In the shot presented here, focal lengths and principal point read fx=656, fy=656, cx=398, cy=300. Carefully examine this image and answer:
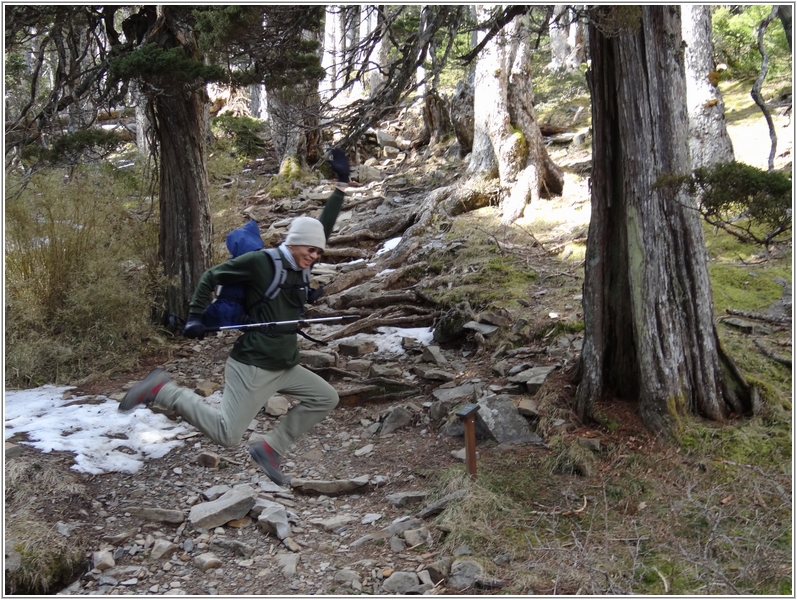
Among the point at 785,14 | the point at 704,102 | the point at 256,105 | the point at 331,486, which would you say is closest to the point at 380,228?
the point at 704,102

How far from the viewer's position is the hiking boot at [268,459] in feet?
16.0

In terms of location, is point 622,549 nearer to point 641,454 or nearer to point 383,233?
point 641,454

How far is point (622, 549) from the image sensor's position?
4.44 metres

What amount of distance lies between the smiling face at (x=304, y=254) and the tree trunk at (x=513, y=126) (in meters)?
8.13

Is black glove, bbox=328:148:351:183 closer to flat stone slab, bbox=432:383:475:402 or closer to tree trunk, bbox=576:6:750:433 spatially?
tree trunk, bbox=576:6:750:433

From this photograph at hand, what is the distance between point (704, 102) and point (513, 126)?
12.8ft

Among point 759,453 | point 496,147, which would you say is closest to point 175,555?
point 759,453

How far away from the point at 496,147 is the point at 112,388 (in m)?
8.44

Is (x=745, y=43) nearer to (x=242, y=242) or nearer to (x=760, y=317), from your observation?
(x=760, y=317)

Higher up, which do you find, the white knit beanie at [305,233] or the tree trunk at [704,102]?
the tree trunk at [704,102]

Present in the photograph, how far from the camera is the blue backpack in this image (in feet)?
15.4

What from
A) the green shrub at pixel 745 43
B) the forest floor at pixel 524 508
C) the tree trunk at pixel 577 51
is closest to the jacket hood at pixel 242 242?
the forest floor at pixel 524 508

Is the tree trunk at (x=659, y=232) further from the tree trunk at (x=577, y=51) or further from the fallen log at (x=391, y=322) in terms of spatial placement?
the tree trunk at (x=577, y=51)

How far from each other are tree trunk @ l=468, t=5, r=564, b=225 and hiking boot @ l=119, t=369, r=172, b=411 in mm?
8655
